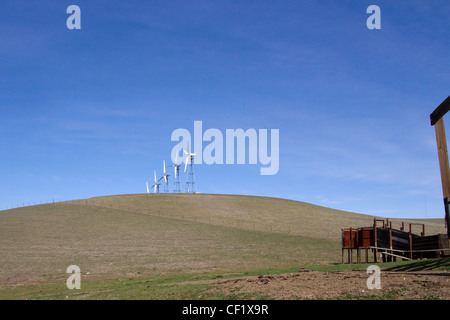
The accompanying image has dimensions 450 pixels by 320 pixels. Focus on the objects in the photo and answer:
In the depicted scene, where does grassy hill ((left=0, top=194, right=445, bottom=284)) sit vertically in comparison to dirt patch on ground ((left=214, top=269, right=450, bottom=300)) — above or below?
above

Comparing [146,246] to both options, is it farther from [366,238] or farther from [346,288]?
[346,288]

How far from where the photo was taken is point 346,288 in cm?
1426

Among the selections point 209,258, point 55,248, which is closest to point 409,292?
point 209,258

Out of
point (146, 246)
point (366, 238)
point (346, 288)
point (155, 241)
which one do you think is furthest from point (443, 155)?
point (155, 241)

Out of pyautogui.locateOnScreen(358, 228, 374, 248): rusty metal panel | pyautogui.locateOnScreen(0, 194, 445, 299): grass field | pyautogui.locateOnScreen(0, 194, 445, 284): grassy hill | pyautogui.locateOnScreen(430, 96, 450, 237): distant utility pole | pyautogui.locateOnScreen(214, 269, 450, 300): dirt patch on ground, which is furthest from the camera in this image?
pyautogui.locateOnScreen(0, 194, 445, 284): grassy hill

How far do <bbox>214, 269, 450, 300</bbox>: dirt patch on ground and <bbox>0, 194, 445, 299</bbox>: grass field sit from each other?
2944 mm

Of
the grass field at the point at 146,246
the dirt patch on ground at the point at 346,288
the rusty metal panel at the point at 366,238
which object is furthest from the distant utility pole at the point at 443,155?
the rusty metal panel at the point at 366,238

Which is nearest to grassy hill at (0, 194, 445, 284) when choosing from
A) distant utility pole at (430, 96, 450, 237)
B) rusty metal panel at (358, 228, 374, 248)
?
rusty metal panel at (358, 228, 374, 248)

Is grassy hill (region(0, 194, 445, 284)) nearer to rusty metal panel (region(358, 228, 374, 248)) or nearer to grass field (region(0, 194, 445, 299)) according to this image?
grass field (region(0, 194, 445, 299))

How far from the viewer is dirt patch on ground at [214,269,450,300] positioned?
1263 centimetres

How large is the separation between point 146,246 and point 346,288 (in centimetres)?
4067

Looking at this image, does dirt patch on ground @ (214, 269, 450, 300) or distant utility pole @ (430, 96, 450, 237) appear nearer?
distant utility pole @ (430, 96, 450, 237)

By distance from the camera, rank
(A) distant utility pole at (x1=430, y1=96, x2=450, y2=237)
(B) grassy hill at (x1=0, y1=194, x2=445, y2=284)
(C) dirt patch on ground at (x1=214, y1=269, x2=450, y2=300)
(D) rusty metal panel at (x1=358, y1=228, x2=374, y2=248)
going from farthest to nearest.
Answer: (B) grassy hill at (x1=0, y1=194, x2=445, y2=284) < (D) rusty metal panel at (x1=358, y1=228, x2=374, y2=248) < (C) dirt patch on ground at (x1=214, y1=269, x2=450, y2=300) < (A) distant utility pole at (x1=430, y1=96, x2=450, y2=237)
